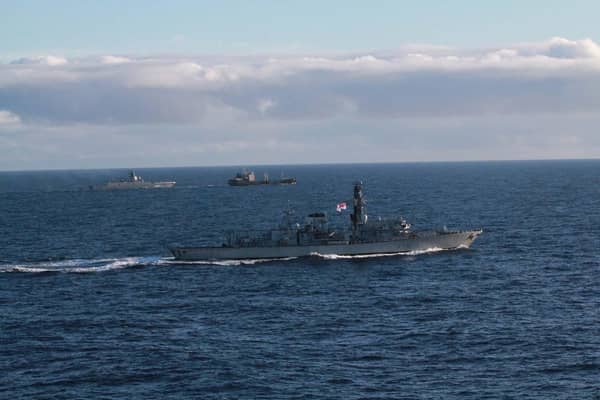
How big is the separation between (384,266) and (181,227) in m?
60.0

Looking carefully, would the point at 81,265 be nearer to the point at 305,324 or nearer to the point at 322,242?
the point at 322,242

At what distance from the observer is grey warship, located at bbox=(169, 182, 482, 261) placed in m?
103

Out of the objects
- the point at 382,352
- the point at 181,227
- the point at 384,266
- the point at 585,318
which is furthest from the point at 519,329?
the point at 181,227

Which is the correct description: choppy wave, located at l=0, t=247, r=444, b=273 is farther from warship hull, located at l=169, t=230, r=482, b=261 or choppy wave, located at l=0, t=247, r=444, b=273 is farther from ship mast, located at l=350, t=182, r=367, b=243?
ship mast, located at l=350, t=182, r=367, b=243

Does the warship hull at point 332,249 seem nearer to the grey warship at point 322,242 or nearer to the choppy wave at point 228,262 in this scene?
the grey warship at point 322,242

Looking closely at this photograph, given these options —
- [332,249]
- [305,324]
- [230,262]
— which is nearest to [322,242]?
[332,249]

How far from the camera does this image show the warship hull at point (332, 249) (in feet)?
336

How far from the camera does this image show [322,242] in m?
105

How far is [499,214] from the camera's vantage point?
6309 inches

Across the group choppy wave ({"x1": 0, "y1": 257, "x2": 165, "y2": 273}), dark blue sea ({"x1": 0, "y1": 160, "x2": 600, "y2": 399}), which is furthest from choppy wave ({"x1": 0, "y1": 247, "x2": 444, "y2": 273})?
dark blue sea ({"x1": 0, "y1": 160, "x2": 600, "y2": 399})

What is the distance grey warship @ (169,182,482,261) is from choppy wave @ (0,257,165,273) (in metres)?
4.38

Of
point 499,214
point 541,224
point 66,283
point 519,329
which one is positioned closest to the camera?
point 519,329

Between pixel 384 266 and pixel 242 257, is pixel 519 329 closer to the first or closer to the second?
pixel 384 266

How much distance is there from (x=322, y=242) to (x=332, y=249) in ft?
4.86
